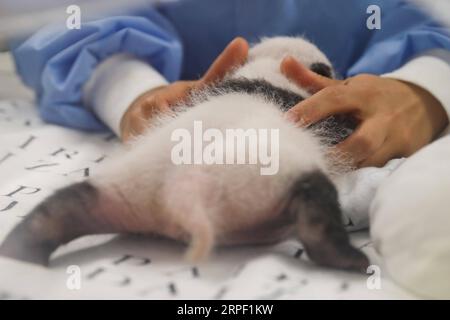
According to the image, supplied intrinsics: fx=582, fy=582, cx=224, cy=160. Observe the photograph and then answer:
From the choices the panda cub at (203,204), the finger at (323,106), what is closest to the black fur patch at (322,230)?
the panda cub at (203,204)

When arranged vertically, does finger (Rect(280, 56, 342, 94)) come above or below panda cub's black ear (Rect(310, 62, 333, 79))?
above

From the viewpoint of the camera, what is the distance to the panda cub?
441 mm

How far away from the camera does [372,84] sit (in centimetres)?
63

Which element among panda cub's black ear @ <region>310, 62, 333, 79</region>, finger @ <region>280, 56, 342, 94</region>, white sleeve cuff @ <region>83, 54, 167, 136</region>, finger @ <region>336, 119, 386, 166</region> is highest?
finger @ <region>280, 56, 342, 94</region>

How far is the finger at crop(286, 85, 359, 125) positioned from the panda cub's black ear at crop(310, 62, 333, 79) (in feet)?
0.43

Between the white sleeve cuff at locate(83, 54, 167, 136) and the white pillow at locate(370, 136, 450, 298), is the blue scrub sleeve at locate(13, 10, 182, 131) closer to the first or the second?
the white sleeve cuff at locate(83, 54, 167, 136)

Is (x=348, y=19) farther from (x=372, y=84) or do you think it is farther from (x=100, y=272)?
(x=100, y=272)

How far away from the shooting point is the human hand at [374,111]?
0.58m

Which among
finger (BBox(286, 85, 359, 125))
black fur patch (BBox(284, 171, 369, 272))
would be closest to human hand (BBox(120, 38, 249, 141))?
finger (BBox(286, 85, 359, 125))

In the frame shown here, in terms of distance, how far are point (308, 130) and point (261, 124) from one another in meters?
0.07

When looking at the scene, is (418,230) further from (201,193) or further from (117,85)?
(117,85)

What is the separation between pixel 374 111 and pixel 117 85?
379mm
